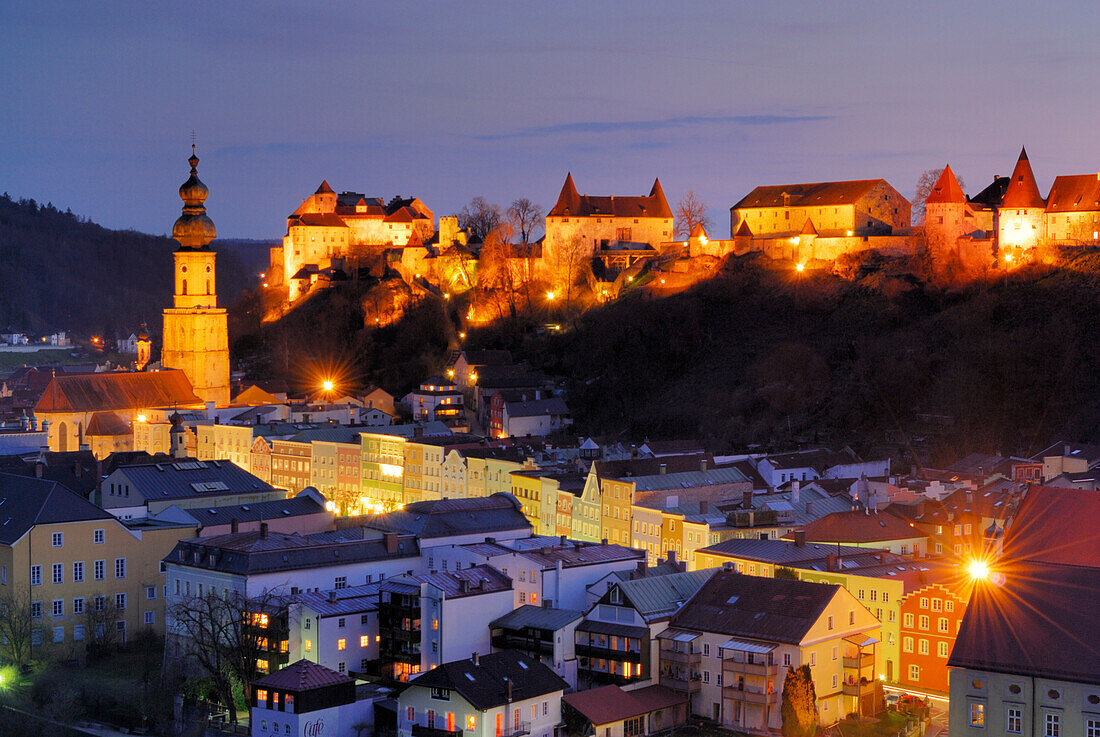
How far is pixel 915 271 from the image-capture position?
74.8 metres

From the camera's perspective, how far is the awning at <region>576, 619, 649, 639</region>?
3644 cm

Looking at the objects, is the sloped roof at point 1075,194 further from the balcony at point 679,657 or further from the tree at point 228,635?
the tree at point 228,635

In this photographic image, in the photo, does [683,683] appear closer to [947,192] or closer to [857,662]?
[857,662]

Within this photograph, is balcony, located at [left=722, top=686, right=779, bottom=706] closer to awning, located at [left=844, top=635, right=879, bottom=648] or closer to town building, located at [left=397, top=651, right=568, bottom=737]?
awning, located at [left=844, top=635, right=879, bottom=648]

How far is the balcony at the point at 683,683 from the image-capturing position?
3594 cm

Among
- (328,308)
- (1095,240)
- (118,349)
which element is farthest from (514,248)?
(118,349)

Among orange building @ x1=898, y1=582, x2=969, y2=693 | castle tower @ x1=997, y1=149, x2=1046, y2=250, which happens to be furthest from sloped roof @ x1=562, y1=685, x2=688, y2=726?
castle tower @ x1=997, y1=149, x2=1046, y2=250

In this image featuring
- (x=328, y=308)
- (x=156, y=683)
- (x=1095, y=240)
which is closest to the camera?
(x=156, y=683)

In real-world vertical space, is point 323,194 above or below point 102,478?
above

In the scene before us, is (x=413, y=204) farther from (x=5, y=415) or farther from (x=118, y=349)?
(x=118, y=349)

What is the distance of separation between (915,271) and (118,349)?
105 m

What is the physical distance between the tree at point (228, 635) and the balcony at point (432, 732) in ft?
16.5

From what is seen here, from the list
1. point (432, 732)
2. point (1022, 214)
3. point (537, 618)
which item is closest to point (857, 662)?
point (537, 618)

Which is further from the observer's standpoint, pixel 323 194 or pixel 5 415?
pixel 323 194
